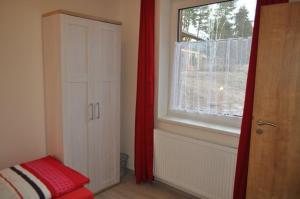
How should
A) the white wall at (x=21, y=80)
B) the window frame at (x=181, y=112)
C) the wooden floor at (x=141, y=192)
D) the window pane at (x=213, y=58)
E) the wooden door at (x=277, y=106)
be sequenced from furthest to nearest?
the wooden floor at (x=141, y=192), the window frame at (x=181, y=112), the window pane at (x=213, y=58), the white wall at (x=21, y=80), the wooden door at (x=277, y=106)

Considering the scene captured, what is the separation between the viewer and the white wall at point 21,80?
86.5 inches

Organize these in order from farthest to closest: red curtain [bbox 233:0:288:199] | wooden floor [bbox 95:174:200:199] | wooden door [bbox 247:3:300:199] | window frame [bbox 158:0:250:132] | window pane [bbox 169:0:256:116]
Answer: wooden floor [bbox 95:174:200:199] → window frame [bbox 158:0:250:132] → window pane [bbox 169:0:256:116] → red curtain [bbox 233:0:288:199] → wooden door [bbox 247:3:300:199]

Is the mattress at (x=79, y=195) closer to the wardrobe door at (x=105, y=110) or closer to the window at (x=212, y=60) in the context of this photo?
the wardrobe door at (x=105, y=110)

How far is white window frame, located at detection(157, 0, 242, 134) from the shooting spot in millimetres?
2439

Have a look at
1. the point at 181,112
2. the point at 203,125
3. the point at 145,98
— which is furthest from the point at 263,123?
the point at 145,98

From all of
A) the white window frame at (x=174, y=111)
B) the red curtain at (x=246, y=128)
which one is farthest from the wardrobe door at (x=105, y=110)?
the red curtain at (x=246, y=128)

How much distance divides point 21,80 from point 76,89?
53 centimetres

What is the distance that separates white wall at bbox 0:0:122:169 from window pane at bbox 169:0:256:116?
1469mm

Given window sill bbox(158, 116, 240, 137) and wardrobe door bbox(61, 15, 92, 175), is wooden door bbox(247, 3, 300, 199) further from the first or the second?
wardrobe door bbox(61, 15, 92, 175)

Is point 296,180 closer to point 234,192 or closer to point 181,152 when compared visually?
point 234,192

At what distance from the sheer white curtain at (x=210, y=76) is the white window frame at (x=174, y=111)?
5cm

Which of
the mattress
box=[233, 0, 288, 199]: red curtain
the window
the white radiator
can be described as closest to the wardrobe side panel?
the mattress

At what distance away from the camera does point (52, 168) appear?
2.17 m

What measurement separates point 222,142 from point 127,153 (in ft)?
4.74
